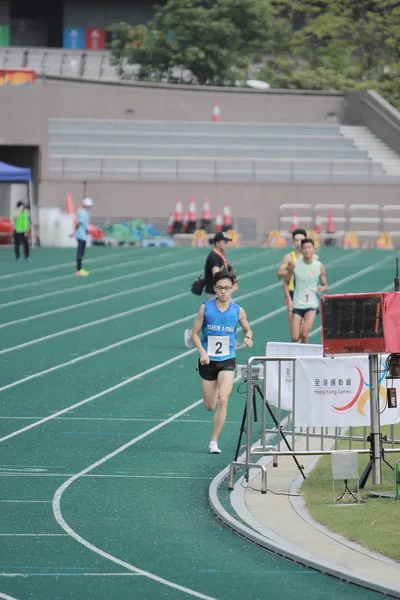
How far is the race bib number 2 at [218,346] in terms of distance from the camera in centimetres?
1420

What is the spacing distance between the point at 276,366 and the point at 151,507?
226 cm

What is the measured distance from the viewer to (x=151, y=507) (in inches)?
466

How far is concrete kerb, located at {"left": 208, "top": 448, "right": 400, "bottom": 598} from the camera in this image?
920 centimetres

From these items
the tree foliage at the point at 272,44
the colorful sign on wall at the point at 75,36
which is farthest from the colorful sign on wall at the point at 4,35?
the tree foliage at the point at 272,44

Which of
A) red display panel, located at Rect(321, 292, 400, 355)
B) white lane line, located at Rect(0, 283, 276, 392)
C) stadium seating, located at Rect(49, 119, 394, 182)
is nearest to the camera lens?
red display panel, located at Rect(321, 292, 400, 355)

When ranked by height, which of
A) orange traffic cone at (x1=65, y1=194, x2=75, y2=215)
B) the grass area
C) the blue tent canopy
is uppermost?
the blue tent canopy

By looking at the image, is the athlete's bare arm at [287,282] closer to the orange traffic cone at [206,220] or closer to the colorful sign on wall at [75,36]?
the orange traffic cone at [206,220]

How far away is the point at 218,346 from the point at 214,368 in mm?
236

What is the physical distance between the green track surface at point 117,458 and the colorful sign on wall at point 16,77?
72.2 feet

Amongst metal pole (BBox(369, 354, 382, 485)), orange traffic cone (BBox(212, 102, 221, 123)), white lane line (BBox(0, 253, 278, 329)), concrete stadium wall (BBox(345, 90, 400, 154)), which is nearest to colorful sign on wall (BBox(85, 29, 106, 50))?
orange traffic cone (BBox(212, 102, 221, 123))

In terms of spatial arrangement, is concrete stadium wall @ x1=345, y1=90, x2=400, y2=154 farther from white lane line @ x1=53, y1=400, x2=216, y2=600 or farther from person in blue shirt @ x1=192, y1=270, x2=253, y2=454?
person in blue shirt @ x1=192, y1=270, x2=253, y2=454

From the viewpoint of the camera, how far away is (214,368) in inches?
562

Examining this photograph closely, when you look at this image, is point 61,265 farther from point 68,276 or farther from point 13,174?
point 13,174

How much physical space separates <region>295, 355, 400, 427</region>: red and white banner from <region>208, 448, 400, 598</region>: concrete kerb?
2.10ft
